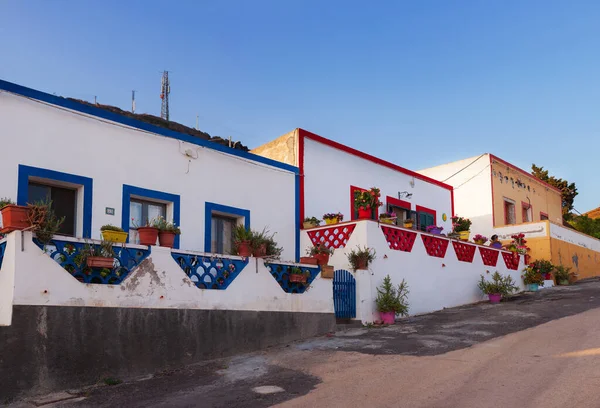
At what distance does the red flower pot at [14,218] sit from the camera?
729 centimetres

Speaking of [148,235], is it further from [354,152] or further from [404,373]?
[354,152]

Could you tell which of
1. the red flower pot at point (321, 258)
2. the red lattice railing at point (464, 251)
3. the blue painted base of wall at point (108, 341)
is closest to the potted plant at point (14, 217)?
the blue painted base of wall at point (108, 341)

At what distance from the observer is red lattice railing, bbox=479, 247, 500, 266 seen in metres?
17.5

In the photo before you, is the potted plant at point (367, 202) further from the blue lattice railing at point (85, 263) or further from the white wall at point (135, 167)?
the blue lattice railing at point (85, 263)

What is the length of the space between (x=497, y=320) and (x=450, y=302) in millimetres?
3618

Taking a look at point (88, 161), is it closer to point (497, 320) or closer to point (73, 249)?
point (73, 249)

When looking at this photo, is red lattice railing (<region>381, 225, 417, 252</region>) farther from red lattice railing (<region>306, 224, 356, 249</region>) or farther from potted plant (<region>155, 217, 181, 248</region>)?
potted plant (<region>155, 217, 181, 248</region>)

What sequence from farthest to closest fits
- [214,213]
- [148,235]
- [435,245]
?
[435,245], [214,213], [148,235]

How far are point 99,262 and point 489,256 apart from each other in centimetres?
1310

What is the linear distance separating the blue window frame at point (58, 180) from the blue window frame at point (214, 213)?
2648 millimetres

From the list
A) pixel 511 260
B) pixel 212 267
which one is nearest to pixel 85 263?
pixel 212 267

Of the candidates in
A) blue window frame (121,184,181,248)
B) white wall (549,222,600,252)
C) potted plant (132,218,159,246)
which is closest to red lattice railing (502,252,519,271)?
white wall (549,222,600,252)

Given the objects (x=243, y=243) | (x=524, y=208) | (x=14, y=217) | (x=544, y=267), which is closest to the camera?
(x=14, y=217)

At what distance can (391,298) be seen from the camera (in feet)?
41.1
